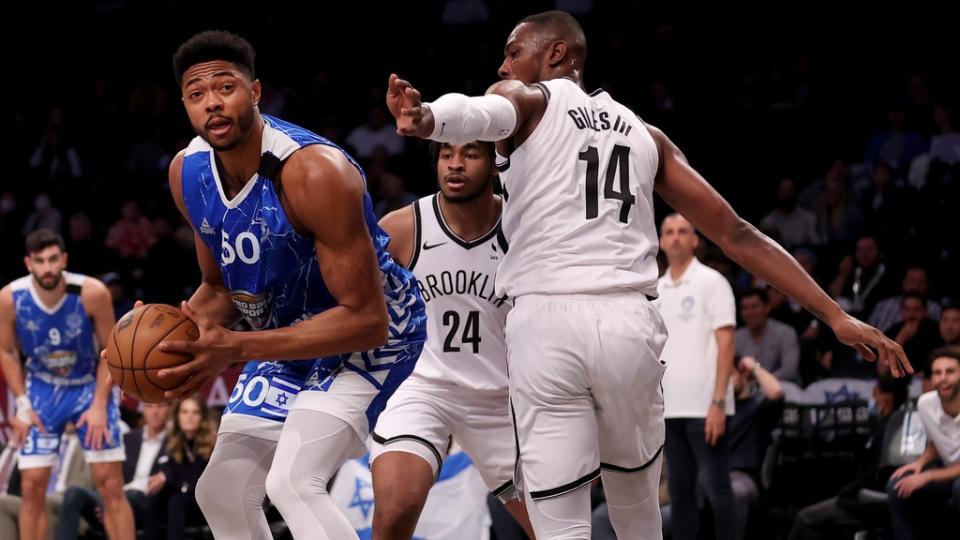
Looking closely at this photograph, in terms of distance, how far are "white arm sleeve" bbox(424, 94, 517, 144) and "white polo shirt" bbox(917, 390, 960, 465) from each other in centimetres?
425

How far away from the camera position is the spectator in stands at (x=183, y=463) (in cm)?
873

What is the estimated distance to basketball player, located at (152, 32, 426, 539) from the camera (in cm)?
394

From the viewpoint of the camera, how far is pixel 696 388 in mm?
7789

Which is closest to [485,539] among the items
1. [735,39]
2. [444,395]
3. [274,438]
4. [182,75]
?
[444,395]

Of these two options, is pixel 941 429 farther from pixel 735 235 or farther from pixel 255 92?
pixel 255 92

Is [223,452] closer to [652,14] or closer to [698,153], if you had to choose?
[698,153]

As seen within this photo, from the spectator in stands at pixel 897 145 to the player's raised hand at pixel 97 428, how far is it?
7252 mm

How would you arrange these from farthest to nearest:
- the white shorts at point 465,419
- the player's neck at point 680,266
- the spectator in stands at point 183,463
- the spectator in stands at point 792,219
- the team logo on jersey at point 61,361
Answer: the spectator in stands at point 792,219 → the spectator in stands at point 183,463 → the team logo on jersey at point 61,361 → the player's neck at point 680,266 → the white shorts at point 465,419

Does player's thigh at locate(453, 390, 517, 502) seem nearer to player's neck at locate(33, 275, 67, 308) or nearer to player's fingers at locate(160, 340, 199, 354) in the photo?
player's fingers at locate(160, 340, 199, 354)

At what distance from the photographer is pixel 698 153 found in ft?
42.1

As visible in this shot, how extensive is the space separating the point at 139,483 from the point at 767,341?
4.50 metres

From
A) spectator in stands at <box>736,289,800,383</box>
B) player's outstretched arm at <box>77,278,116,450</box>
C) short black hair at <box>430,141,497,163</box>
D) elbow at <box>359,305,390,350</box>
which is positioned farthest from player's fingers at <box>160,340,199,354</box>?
spectator in stands at <box>736,289,800,383</box>

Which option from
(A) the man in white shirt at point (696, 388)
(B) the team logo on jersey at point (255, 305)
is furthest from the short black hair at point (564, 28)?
(A) the man in white shirt at point (696, 388)

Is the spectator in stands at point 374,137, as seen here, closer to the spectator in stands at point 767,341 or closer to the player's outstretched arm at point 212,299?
the spectator in stands at point 767,341
